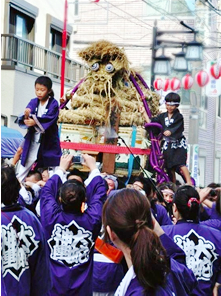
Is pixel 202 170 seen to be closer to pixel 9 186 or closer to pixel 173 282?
pixel 9 186

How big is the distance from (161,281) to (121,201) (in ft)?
1.30

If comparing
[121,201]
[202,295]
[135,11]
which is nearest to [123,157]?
[202,295]

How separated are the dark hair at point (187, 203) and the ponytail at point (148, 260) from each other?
1777 millimetres

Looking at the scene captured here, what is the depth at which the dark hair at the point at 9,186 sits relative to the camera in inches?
143

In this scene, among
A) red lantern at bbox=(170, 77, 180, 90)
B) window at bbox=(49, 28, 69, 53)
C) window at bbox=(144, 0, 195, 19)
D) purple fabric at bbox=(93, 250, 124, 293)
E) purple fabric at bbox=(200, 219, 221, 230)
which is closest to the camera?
purple fabric at bbox=(93, 250, 124, 293)

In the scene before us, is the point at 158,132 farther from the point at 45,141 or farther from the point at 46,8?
the point at 46,8

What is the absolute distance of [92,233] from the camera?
4508 millimetres

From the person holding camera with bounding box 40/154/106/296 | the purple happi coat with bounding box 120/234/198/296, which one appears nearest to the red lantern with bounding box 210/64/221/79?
the person holding camera with bounding box 40/154/106/296

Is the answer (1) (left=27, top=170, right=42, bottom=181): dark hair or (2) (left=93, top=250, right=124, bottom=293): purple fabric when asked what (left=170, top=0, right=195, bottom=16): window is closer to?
(1) (left=27, top=170, right=42, bottom=181): dark hair

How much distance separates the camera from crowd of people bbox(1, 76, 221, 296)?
2727mm

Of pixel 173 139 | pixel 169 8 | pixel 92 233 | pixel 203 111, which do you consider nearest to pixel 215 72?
pixel 169 8

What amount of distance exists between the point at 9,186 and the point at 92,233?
1.05 metres

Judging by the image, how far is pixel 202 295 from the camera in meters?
4.47

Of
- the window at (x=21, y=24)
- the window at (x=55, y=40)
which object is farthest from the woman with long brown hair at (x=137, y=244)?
the window at (x=55, y=40)
